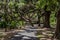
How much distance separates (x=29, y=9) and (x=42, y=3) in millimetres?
8840

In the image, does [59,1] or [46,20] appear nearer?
[59,1]

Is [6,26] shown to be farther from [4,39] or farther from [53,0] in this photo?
[53,0]

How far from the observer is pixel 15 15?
1967 cm

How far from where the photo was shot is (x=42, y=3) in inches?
424

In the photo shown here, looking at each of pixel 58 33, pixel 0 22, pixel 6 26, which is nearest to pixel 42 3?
pixel 58 33

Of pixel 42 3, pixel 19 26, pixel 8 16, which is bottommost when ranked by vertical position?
pixel 19 26

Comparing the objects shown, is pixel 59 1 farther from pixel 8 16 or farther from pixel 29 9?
pixel 8 16

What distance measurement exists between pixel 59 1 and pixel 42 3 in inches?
42.9

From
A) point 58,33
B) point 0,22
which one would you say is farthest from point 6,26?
point 58,33

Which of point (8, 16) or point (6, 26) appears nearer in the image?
point (8, 16)

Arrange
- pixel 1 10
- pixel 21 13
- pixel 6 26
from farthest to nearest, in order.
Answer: pixel 6 26 → pixel 1 10 → pixel 21 13

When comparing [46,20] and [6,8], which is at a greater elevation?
[6,8]

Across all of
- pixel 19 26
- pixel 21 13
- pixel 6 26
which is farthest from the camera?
pixel 19 26

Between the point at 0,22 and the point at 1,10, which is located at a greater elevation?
the point at 1,10
